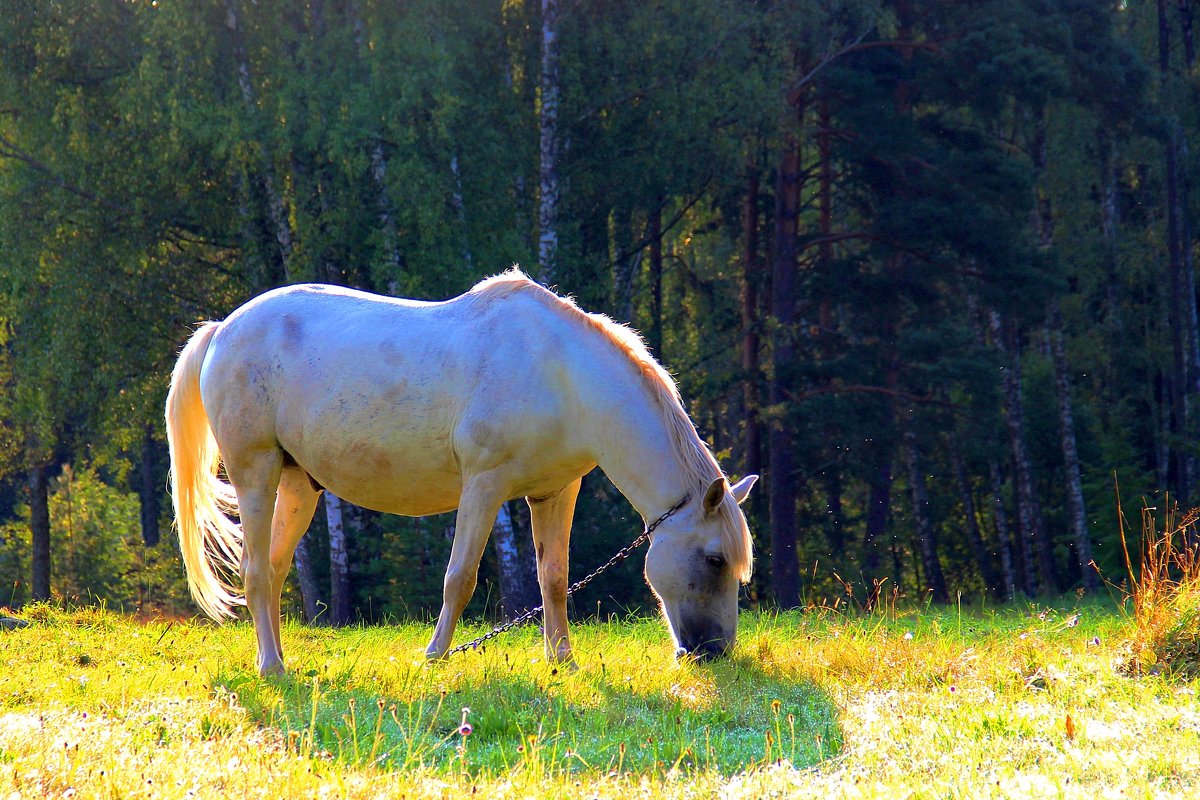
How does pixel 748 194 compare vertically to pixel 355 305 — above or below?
above

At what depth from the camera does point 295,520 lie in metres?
7.14

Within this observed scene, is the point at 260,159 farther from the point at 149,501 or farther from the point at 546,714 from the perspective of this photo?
the point at 149,501

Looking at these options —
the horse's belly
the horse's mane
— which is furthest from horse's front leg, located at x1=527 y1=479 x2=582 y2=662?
the horse's mane

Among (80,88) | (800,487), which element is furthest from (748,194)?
(80,88)

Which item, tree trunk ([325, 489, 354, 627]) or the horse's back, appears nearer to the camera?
the horse's back

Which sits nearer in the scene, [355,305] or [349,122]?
[355,305]

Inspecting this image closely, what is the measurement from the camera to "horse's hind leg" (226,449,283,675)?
655 cm

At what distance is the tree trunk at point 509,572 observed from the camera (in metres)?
13.8

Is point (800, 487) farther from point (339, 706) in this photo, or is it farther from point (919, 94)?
point (339, 706)

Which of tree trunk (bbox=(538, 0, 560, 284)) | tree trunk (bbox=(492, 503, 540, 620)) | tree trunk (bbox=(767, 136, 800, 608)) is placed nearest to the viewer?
tree trunk (bbox=(492, 503, 540, 620))

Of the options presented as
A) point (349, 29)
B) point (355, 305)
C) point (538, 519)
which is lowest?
point (538, 519)

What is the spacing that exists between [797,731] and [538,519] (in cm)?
252

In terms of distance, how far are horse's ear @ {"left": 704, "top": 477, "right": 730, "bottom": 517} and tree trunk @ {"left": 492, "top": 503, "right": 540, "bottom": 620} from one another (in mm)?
7600

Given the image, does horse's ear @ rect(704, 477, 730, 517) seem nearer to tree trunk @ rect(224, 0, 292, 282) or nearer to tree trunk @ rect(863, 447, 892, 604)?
tree trunk @ rect(224, 0, 292, 282)
